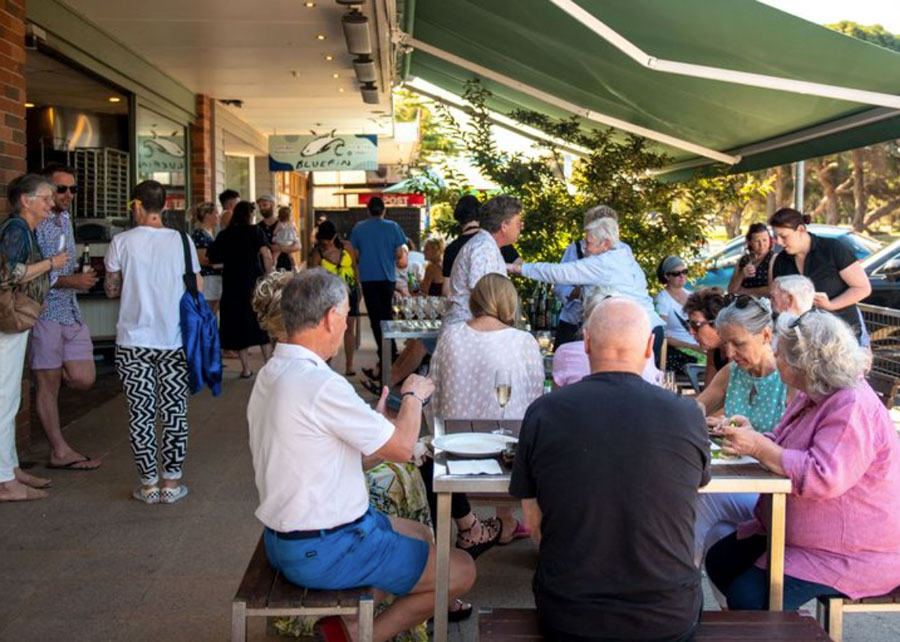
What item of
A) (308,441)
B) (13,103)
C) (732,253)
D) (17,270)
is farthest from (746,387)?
(732,253)

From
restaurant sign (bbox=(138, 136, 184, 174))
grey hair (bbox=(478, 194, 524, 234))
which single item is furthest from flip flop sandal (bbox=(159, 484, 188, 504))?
restaurant sign (bbox=(138, 136, 184, 174))

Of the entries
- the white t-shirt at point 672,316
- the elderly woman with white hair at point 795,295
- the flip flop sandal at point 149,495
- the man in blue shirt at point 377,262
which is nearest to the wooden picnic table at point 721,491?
the elderly woman with white hair at point 795,295

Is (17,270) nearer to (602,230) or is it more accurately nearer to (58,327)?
(58,327)

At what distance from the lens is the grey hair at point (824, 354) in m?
3.08

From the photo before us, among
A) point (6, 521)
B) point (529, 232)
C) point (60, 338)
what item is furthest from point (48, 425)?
point (529, 232)

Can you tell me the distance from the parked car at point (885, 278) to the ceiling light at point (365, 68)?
18.8ft

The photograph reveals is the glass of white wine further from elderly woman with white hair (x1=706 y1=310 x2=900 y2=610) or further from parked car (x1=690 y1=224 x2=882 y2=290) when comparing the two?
parked car (x1=690 y1=224 x2=882 y2=290)

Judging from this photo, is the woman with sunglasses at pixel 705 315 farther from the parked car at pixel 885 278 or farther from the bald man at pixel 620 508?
the parked car at pixel 885 278

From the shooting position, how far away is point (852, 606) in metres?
3.18

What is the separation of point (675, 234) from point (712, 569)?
6.75 m

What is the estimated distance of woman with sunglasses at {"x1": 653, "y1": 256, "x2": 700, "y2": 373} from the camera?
7598mm

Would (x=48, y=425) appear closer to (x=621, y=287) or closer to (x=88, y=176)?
(x=621, y=287)

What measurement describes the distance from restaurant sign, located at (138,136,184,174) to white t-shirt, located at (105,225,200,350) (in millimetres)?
5568

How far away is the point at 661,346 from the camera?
276 inches
